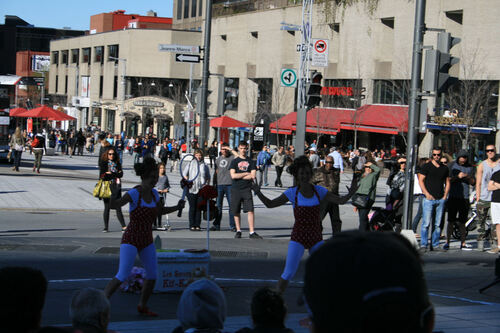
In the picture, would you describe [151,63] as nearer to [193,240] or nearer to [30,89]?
[30,89]

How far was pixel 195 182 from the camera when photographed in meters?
15.4

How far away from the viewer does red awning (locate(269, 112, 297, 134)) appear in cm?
5372

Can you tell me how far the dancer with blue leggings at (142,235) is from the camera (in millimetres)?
6961

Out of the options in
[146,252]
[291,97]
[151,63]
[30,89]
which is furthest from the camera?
[30,89]

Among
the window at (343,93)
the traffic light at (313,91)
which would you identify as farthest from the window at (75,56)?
the traffic light at (313,91)

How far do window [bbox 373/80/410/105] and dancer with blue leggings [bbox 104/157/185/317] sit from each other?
40.9 metres

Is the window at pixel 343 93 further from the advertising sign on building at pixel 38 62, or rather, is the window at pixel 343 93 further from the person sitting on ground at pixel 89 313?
the advertising sign on building at pixel 38 62

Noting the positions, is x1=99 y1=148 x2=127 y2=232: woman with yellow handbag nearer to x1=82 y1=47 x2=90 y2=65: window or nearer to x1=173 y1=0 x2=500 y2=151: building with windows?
x1=173 y1=0 x2=500 y2=151: building with windows

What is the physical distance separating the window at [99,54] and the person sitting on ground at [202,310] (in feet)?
284

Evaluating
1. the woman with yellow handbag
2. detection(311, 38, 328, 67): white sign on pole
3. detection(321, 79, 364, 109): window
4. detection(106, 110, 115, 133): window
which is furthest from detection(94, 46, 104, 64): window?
the woman with yellow handbag

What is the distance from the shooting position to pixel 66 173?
1195 inches

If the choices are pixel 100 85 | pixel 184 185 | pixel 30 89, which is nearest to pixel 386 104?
pixel 184 185

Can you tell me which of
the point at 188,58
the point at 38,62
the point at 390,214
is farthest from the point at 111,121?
the point at 390,214

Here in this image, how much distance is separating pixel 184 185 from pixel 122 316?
8.11m
